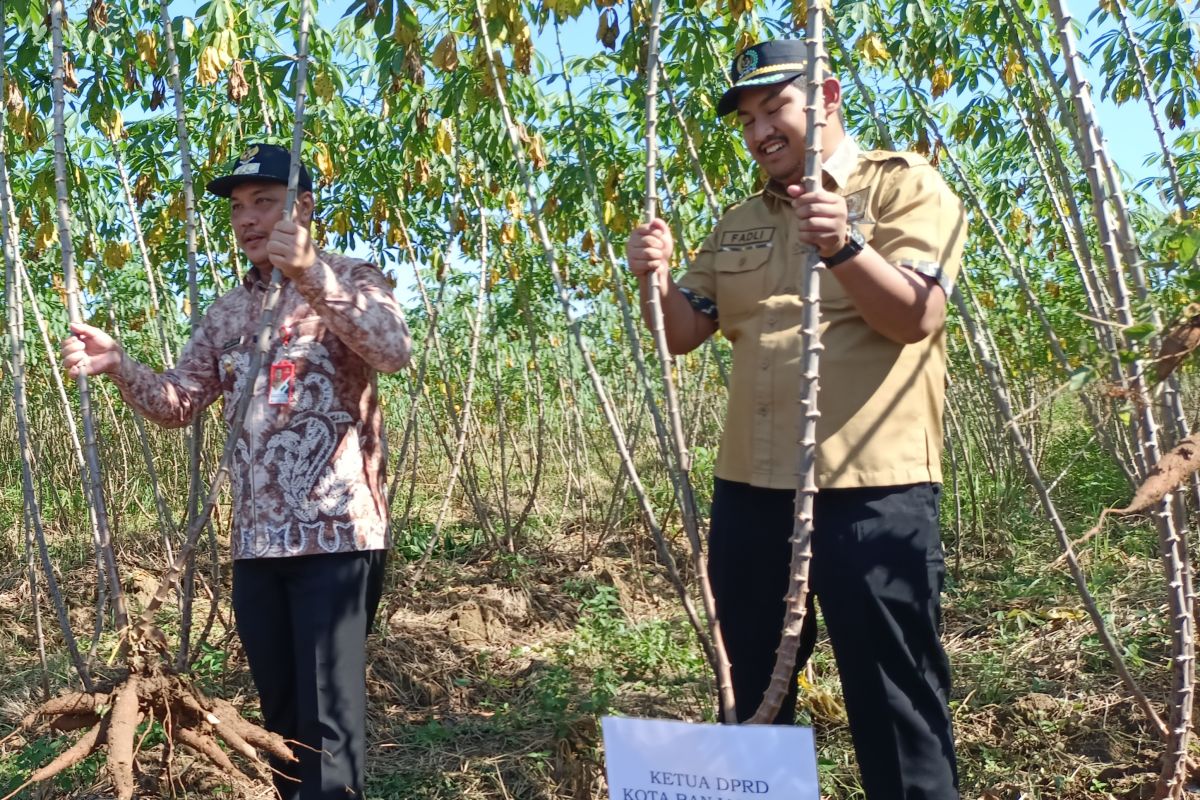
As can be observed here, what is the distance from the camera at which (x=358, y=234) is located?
4098 mm

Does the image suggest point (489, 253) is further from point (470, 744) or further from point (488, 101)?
point (470, 744)

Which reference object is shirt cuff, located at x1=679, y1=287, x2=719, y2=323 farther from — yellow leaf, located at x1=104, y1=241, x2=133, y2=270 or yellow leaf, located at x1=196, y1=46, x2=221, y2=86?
yellow leaf, located at x1=104, y1=241, x2=133, y2=270

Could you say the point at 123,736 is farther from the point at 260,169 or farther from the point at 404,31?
the point at 404,31

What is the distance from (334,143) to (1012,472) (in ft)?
10.3

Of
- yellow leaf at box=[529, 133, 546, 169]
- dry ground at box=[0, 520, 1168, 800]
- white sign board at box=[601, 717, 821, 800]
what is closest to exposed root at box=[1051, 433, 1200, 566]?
white sign board at box=[601, 717, 821, 800]

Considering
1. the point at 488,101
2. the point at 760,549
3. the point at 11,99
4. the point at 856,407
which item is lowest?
the point at 760,549

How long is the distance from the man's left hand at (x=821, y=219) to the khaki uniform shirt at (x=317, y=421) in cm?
82

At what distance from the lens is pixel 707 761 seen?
1.30 m

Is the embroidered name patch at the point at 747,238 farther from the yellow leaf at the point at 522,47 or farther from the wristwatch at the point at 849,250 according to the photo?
the yellow leaf at the point at 522,47

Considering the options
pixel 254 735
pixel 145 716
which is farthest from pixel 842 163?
pixel 145 716

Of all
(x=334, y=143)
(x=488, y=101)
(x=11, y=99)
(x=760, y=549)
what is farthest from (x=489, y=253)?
(x=760, y=549)

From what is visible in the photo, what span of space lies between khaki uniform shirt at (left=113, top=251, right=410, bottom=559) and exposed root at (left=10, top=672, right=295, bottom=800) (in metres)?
0.26

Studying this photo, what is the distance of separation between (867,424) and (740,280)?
1.05 feet

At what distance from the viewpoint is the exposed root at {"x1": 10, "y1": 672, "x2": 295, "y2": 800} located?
164cm
